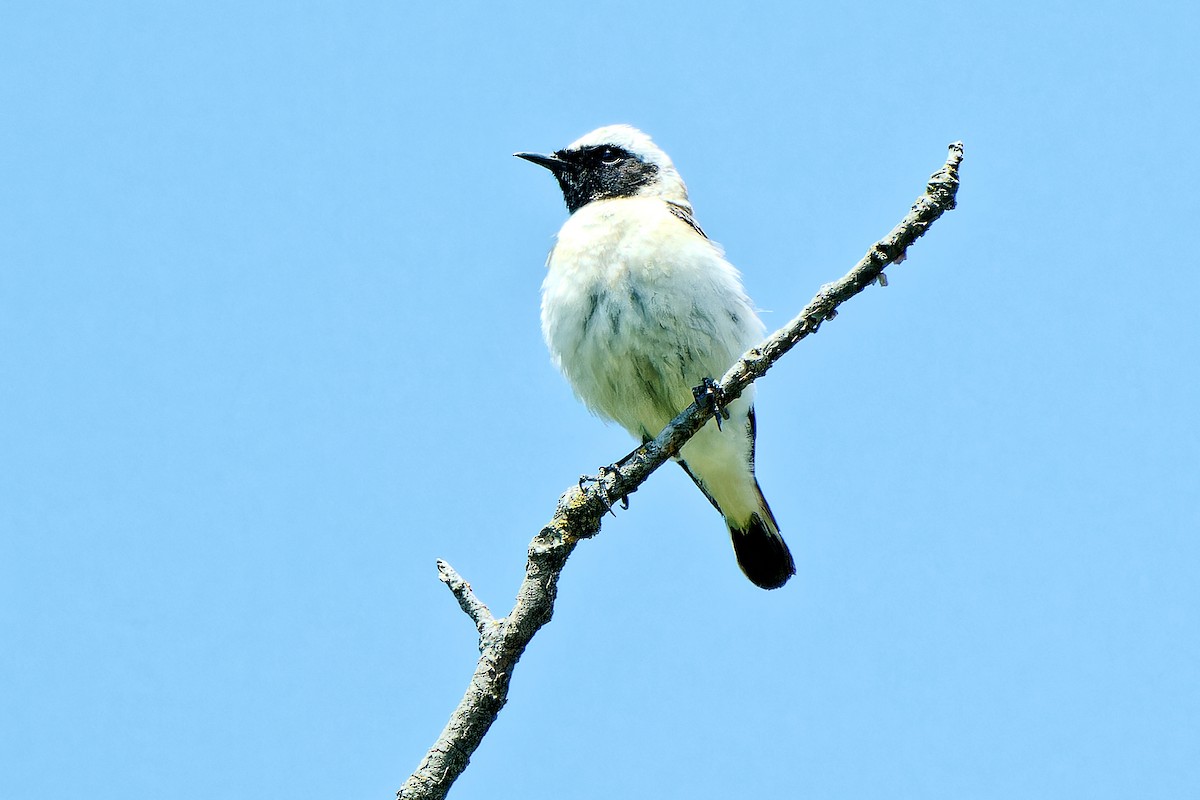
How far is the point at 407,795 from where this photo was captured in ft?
11.7

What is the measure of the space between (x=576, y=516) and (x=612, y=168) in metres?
4.38

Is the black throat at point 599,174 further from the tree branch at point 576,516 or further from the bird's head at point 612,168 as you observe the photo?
the tree branch at point 576,516

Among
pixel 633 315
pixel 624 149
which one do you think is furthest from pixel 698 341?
pixel 624 149

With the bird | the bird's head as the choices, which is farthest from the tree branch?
the bird's head

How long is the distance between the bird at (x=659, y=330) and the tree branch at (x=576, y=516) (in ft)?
5.56

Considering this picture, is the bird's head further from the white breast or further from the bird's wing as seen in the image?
the white breast

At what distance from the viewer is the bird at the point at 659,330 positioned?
6766 millimetres

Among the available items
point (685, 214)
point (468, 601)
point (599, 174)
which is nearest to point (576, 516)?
point (468, 601)

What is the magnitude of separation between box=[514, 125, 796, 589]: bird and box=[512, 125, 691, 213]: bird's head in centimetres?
12

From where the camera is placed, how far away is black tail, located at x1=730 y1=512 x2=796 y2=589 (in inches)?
311

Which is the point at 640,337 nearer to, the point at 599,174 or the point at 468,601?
the point at 599,174

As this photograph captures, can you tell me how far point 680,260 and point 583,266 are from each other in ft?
1.91

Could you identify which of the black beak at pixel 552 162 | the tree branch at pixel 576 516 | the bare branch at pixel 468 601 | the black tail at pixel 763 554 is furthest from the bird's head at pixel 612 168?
the bare branch at pixel 468 601

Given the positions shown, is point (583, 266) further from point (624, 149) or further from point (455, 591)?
point (455, 591)
